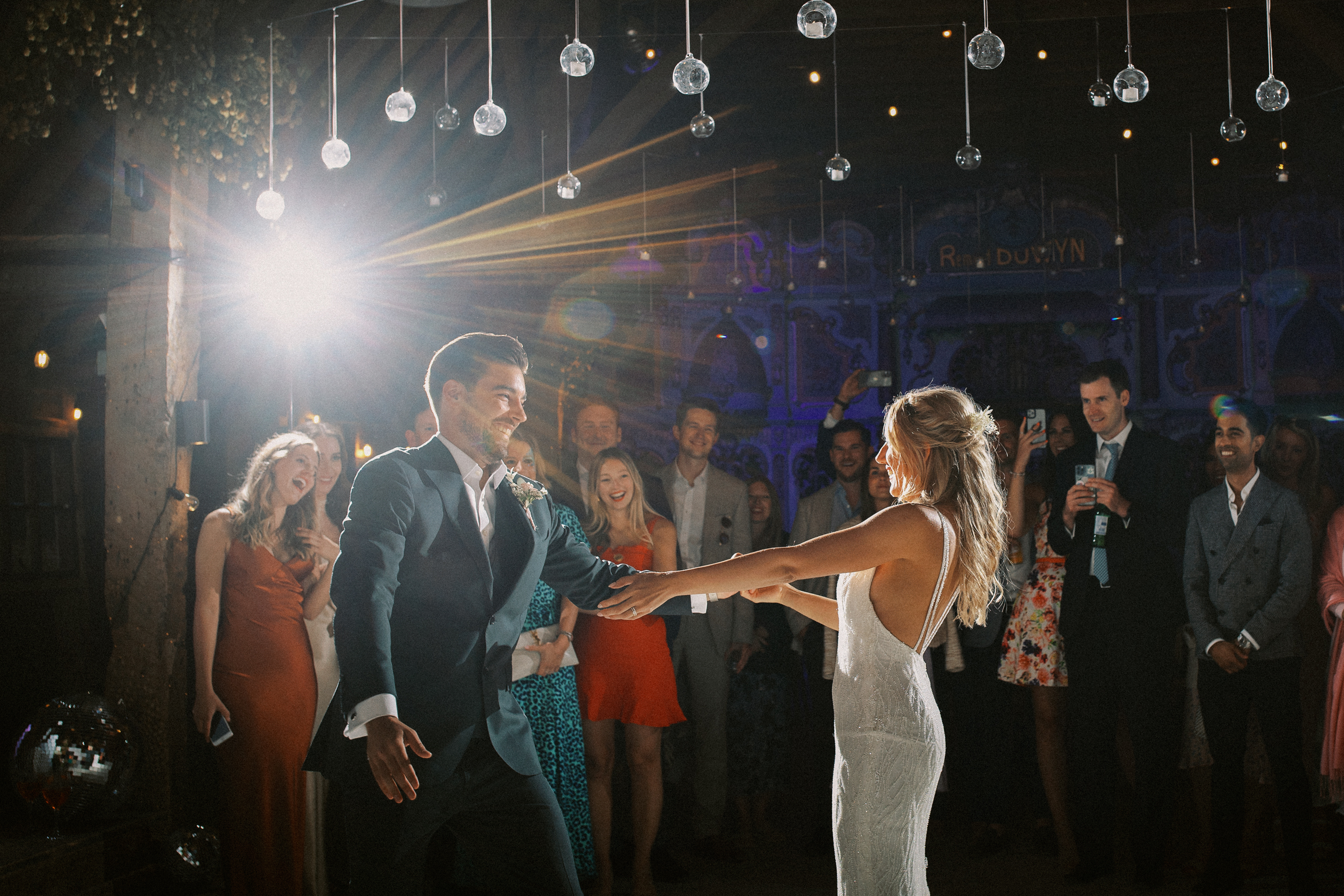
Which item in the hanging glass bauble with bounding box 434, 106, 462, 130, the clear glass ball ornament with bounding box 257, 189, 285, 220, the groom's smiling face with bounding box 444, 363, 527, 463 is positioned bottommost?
the groom's smiling face with bounding box 444, 363, 527, 463

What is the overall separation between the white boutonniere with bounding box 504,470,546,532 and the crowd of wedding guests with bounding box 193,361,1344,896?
137 cm

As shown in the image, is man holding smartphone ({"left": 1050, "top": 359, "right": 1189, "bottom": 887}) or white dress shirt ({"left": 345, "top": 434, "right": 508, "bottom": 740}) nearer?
white dress shirt ({"left": 345, "top": 434, "right": 508, "bottom": 740})

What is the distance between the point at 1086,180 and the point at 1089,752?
8134 mm

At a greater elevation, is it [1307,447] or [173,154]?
[173,154]

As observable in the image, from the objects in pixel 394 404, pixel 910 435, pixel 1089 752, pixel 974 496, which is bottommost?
pixel 1089 752

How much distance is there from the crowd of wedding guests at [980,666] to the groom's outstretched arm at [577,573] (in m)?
1.04

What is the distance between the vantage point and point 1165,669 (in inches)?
153

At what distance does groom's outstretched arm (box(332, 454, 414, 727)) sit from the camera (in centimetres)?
199

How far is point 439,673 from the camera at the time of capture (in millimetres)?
2139

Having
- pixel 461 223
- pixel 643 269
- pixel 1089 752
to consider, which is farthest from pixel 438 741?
pixel 643 269

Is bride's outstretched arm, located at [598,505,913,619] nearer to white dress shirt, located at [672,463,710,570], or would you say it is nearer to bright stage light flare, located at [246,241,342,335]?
white dress shirt, located at [672,463,710,570]

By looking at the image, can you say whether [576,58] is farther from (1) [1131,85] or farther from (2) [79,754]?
(2) [79,754]

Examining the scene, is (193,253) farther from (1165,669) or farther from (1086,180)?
(1086,180)

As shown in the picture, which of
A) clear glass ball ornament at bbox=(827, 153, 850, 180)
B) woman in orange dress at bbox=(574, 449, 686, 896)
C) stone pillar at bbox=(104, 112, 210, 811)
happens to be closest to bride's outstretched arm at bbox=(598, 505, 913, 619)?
woman in orange dress at bbox=(574, 449, 686, 896)
